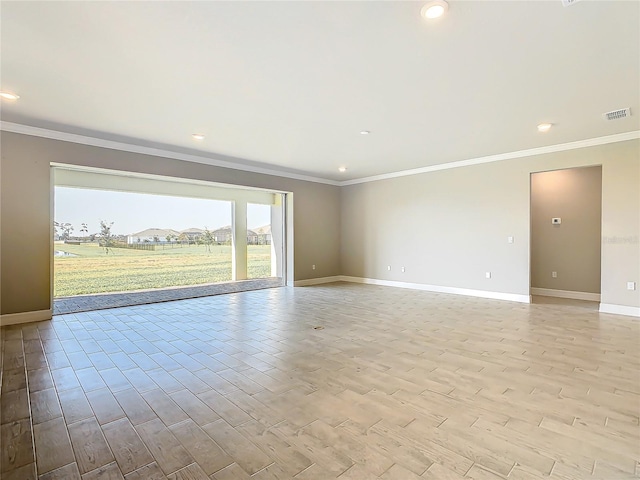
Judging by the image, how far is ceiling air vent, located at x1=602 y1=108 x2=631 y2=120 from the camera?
374 centimetres

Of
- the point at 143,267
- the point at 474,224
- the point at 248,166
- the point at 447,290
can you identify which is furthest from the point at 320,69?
the point at 143,267

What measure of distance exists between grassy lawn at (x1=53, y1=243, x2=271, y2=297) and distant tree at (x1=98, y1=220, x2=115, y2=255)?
9 centimetres

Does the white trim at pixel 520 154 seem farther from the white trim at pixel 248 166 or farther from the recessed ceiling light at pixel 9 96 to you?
the recessed ceiling light at pixel 9 96

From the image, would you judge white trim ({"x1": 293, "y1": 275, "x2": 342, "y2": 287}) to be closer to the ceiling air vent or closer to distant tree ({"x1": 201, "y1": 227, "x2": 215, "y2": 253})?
distant tree ({"x1": 201, "y1": 227, "x2": 215, "y2": 253})

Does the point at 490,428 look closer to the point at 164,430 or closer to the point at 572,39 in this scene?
the point at 164,430

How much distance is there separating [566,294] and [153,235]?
8.91m

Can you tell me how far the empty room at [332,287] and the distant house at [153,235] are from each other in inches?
4.2

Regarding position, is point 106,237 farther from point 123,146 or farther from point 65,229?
point 123,146

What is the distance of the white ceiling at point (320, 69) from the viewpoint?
2123mm

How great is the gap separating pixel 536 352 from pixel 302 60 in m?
3.55

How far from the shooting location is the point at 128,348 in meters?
3.39

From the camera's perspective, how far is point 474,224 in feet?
20.4

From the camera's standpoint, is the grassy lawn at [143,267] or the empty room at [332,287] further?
the grassy lawn at [143,267]

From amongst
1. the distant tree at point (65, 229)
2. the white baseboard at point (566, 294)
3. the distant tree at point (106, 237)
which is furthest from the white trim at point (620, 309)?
the distant tree at point (65, 229)
